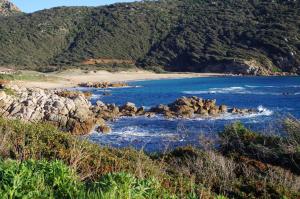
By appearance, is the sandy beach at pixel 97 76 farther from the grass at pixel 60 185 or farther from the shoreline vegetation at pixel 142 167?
the grass at pixel 60 185

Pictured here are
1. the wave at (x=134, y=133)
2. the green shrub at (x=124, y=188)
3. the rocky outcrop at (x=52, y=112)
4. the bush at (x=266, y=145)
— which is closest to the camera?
the green shrub at (x=124, y=188)

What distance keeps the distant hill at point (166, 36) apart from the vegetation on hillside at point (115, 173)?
8202 centimetres

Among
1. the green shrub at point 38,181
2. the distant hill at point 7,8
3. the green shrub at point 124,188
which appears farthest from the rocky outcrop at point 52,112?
the distant hill at point 7,8

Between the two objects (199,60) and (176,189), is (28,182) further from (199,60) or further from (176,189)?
(199,60)

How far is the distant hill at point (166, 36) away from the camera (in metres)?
95.4

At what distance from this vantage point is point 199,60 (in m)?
98.4

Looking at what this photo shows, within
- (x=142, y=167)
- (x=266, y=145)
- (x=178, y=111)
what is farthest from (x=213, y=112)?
(x=142, y=167)

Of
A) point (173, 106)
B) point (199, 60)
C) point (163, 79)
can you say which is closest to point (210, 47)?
point (199, 60)

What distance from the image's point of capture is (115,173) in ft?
19.7

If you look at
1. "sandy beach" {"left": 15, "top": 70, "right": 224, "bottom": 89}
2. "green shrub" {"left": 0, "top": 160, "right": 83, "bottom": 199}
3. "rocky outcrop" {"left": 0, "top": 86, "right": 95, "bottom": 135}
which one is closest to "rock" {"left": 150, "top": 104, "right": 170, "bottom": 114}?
"rocky outcrop" {"left": 0, "top": 86, "right": 95, "bottom": 135}

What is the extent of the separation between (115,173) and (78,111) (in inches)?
A: 931

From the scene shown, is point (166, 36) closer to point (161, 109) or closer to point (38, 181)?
point (161, 109)

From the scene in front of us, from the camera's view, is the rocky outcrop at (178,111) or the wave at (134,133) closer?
the wave at (134,133)

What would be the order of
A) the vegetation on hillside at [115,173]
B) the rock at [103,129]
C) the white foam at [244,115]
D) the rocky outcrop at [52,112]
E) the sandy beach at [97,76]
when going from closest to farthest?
the vegetation on hillside at [115,173] → the rocky outcrop at [52,112] → the rock at [103,129] → the white foam at [244,115] → the sandy beach at [97,76]
